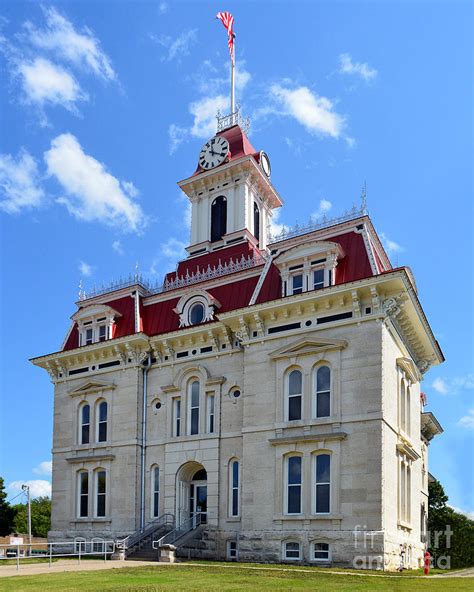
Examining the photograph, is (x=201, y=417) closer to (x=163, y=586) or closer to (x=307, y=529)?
(x=307, y=529)

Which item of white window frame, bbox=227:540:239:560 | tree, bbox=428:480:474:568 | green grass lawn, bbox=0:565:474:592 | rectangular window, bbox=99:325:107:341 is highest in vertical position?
rectangular window, bbox=99:325:107:341

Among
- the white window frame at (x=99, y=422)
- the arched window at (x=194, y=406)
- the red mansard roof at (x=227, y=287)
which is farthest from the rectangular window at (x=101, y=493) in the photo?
the red mansard roof at (x=227, y=287)

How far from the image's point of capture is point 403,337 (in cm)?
3189

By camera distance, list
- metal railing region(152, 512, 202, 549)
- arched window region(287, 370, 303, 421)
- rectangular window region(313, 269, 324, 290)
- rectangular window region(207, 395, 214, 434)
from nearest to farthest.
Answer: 1. arched window region(287, 370, 303, 421)
2. metal railing region(152, 512, 202, 549)
3. rectangular window region(313, 269, 324, 290)
4. rectangular window region(207, 395, 214, 434)

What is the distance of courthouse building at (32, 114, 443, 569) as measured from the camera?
28.1 m

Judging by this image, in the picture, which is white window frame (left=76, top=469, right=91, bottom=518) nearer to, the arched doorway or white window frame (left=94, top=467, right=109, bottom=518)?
white window frame (left=94, top=467, right=109, bottom=518)

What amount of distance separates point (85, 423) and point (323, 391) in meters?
14.7

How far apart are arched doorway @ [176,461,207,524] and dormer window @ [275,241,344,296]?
32.9 feet

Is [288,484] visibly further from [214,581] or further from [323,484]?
[214,581]

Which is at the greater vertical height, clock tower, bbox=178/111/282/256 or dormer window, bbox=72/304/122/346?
clock tower, bbox=178/111/282/256

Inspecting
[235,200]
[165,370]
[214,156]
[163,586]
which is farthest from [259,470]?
[214,156]

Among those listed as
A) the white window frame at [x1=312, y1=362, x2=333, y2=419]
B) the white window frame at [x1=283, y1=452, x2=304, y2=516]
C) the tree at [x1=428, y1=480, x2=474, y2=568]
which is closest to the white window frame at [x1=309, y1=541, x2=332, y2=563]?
the white window frame at [x1=283, y1=452, x2=304, y2=516]

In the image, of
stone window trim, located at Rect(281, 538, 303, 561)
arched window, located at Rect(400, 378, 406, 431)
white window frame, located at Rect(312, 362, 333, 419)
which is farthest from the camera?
arched window, located at Rect(400, 378, 406, 431)

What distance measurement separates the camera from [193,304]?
35.7 m
